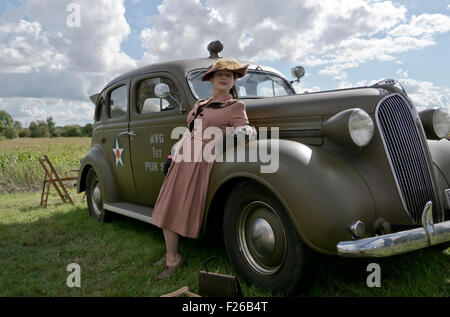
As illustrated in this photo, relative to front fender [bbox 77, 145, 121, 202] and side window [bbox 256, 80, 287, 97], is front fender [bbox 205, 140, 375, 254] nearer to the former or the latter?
side window [bbox 256, 80, 287, 97]

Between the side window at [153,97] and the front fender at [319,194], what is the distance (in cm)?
166

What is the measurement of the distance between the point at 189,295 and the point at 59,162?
10.7 metres

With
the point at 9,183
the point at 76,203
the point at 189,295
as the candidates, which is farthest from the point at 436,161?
the point at 9,183

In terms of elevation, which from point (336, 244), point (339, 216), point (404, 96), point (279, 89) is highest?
point (279, 89)

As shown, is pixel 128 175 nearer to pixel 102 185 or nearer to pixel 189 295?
pixel 102 185

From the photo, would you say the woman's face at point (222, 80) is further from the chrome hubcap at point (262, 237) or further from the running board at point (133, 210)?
the running board at point (133, 210)

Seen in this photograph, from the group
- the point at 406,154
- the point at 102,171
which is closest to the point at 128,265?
the point at 102,171

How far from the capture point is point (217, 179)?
2.96 m

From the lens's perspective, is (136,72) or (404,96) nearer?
(404,96)

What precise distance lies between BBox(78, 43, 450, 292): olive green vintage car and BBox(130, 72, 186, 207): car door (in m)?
0.16

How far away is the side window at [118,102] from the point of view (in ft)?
15.8

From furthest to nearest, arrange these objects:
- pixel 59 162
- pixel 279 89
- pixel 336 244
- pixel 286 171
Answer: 1. pixel 59 162
2. pixel 279 89
3. pixel 286 171
4. pixel 336 244

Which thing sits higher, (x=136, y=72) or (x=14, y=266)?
(x=136, y=72)

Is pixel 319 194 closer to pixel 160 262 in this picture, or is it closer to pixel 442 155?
pixel 442 155
